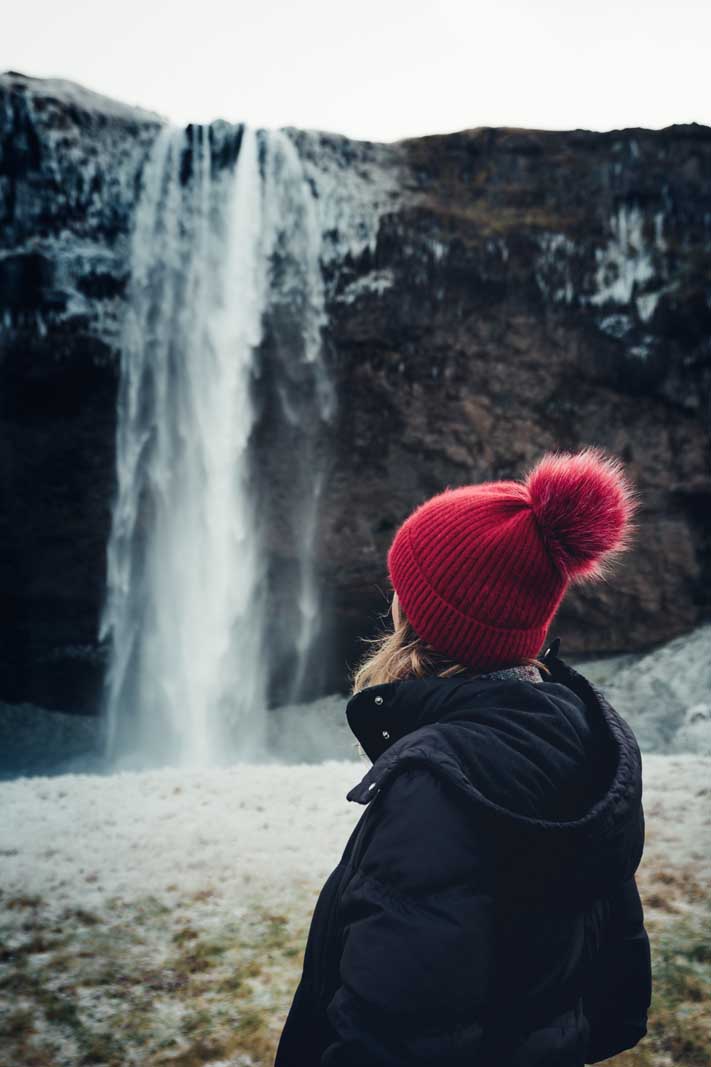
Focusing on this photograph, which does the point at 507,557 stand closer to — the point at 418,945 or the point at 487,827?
the point at 487,827

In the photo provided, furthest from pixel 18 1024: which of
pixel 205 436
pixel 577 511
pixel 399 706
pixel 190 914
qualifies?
pixel 205 436

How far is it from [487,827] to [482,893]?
0.40 ft

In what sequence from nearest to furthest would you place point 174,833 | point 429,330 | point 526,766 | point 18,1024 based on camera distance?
point 526,766, point 18,1024, point 174,833, point 429,330

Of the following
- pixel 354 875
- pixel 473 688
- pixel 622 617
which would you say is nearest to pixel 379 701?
pixel 473 688

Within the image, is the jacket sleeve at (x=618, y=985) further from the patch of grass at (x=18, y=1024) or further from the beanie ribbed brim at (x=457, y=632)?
the patch of grass at (x=18, y=1024)

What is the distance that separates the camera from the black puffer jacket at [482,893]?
129 centimetres

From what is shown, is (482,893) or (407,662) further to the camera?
(407,662)

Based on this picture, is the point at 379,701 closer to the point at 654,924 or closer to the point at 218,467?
the point at 654,924

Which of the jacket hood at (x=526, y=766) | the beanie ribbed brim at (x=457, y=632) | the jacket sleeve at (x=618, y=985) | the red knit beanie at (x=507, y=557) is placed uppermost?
the red knit beanie at (x=507, y=557)

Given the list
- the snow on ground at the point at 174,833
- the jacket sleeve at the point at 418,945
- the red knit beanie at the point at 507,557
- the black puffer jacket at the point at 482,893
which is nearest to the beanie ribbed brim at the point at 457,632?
the red knit beanie at the point at 507,557

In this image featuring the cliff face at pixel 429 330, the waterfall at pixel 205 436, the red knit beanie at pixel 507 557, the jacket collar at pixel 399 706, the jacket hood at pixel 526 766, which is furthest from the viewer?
the waterfall at pixel 205 436

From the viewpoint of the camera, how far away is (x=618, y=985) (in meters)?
1.76

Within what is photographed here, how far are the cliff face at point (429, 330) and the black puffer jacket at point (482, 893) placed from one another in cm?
1208

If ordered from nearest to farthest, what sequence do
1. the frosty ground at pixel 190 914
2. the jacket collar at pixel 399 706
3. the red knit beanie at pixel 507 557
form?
the jacket collar at pixel 399 706 < the red knit beanie at pixel 507 557 < the frosty ground at pixel 190 914
